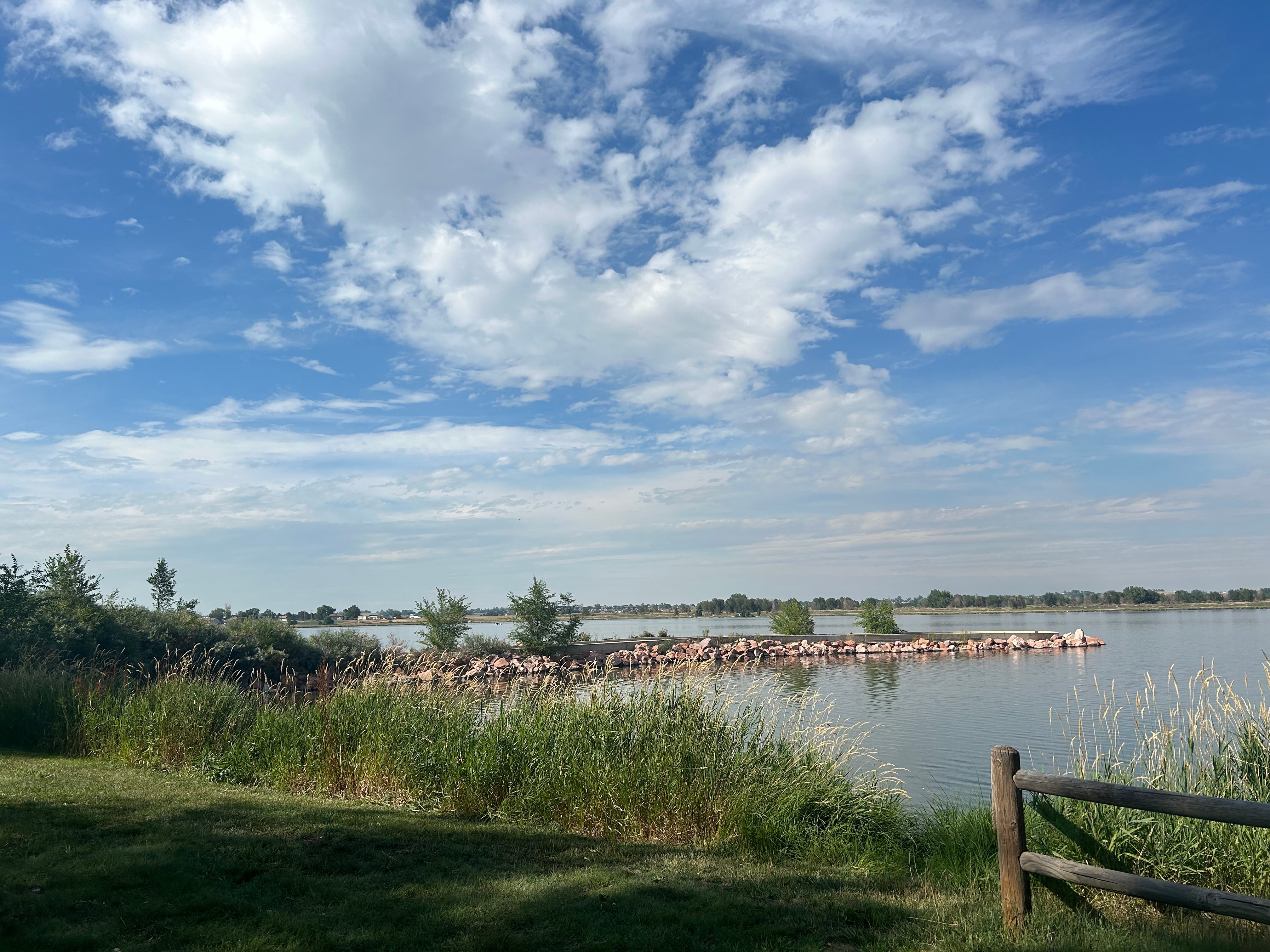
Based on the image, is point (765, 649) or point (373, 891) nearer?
point (373, 891)

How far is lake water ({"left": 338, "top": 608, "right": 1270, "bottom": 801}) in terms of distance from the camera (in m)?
12.5

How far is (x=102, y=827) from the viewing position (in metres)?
6.90

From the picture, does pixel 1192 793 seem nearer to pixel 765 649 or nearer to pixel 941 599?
pixel 765 649

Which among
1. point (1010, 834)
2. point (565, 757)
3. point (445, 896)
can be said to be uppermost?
point (1010, 834)

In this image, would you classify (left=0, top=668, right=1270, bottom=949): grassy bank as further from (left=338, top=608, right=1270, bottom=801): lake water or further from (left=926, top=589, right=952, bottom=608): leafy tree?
(left=926, top=589, right=952, bottom=608): leafy tree

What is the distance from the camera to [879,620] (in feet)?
153

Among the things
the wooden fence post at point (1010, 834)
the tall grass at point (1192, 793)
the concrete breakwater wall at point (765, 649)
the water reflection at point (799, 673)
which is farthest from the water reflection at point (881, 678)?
the wooden fence post at point (1010, 834)

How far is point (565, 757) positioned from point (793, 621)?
1587 inches

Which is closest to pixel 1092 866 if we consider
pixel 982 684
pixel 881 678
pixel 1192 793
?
pixel 1192 793

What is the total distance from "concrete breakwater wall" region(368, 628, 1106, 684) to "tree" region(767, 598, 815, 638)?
3.90m

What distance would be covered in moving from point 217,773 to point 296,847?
433 centimetres

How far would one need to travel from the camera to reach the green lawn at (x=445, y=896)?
4719 mm

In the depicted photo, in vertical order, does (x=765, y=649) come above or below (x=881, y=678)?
above

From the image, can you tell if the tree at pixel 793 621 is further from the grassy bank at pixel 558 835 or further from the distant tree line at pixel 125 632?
the grassy bank at pixel 558 835
